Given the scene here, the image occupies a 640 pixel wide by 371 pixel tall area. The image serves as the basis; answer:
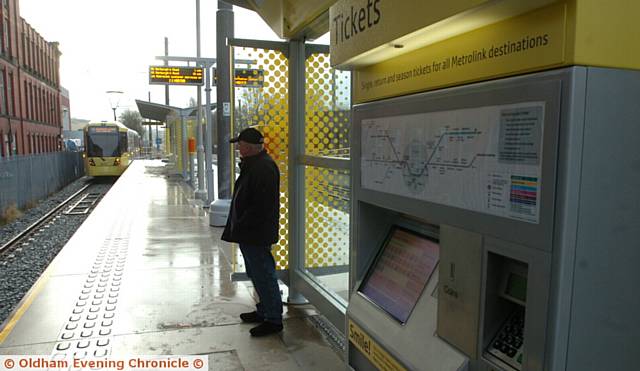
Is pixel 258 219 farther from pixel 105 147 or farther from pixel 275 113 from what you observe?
pixel 105 147

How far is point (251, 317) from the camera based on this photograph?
183 inches

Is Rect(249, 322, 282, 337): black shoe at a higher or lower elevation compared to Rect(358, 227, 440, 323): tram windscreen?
lower

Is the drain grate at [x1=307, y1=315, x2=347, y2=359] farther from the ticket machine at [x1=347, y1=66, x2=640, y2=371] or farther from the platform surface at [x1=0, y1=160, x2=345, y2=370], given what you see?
the ticket machine at [x1=347, y1=66, x2=640, y2=371]

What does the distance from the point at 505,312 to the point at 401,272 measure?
76 cm

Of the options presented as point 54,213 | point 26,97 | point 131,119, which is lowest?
point 54,213

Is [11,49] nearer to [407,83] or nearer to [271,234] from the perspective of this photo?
[271,234]

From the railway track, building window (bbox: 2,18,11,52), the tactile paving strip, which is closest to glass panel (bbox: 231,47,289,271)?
the tactile paving strip

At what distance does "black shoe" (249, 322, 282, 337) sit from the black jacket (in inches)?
28.5

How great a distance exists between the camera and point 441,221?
1.95m

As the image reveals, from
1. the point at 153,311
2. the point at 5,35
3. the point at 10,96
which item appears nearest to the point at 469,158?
the point at 153,311

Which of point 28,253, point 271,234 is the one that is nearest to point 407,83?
point 271,234

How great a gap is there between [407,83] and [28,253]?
9.79 m

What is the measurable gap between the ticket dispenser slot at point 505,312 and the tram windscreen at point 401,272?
0.53 m

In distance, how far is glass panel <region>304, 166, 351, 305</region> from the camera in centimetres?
431
